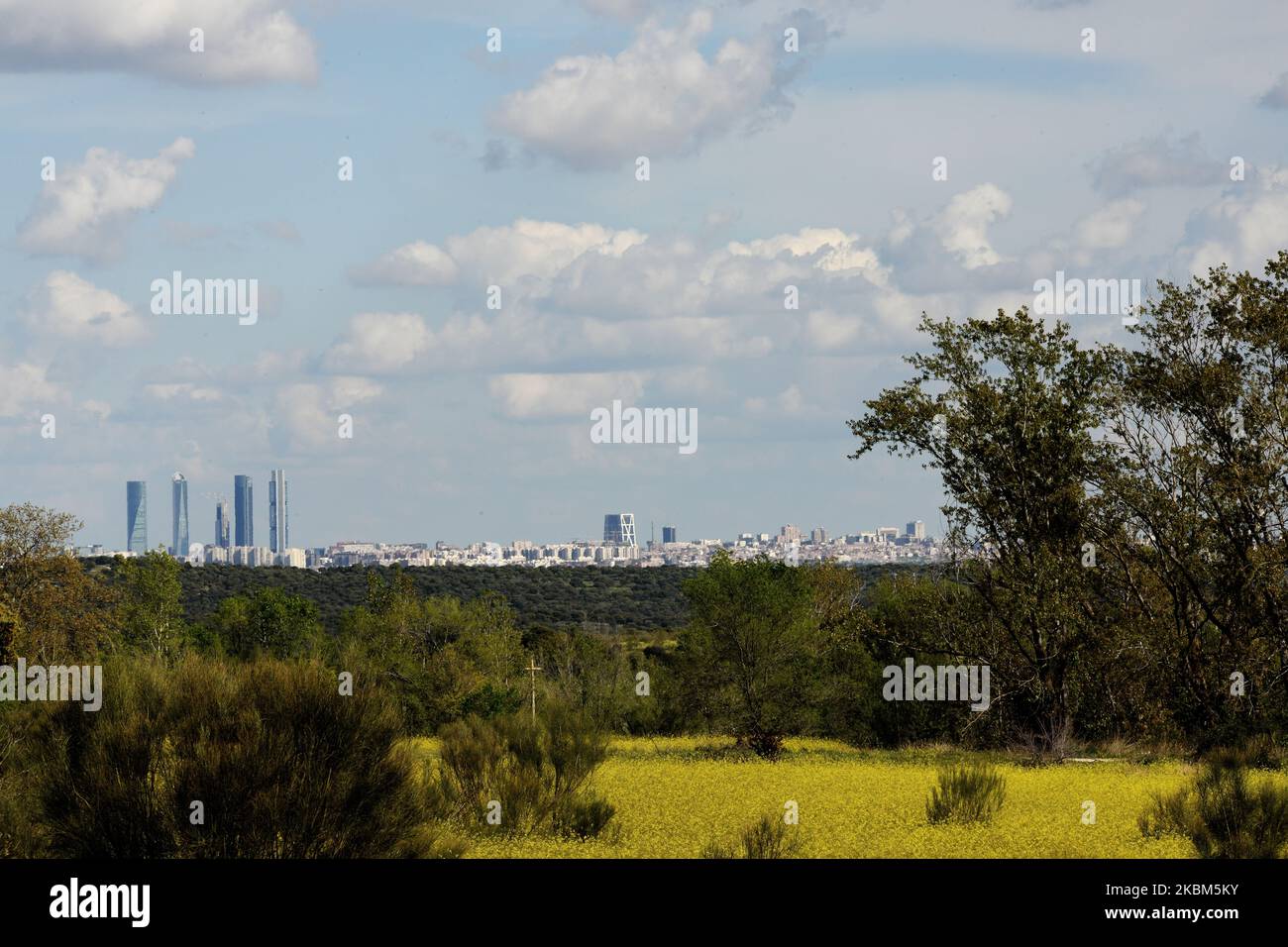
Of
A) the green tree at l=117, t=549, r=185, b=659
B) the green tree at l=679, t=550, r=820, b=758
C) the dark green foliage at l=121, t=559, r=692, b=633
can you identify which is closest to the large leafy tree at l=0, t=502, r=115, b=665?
the green tree at l=117, t=549, r=185, b=659

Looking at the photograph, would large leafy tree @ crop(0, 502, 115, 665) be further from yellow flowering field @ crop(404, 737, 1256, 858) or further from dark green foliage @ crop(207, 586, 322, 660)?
yellow flowering field @ crop(404, 737, 1256, 858)

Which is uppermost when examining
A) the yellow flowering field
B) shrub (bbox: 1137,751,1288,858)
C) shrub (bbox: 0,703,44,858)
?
shrub (bbox: 0,703,44,858)

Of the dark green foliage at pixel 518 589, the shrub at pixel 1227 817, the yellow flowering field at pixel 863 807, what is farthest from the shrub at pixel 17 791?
the dark green foliage at pixel 518 589

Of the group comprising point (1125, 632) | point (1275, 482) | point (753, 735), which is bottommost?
point (753, 735)

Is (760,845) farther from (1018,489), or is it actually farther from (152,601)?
(152,601)
